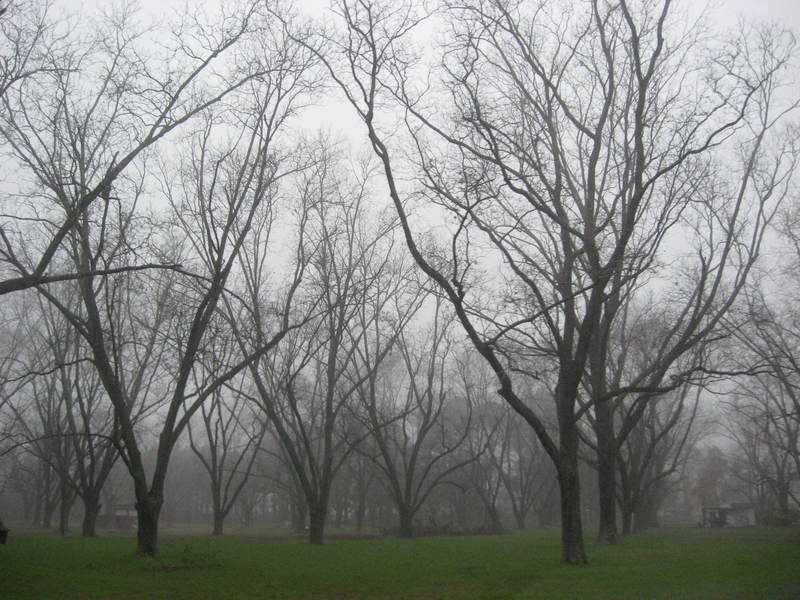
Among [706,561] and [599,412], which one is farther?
[599,412]

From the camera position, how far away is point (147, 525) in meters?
16.5

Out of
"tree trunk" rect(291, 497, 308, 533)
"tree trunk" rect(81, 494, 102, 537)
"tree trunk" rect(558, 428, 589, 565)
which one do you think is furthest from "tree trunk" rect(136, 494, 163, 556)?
"tree trunk" rect(291, 497, 308, 533)

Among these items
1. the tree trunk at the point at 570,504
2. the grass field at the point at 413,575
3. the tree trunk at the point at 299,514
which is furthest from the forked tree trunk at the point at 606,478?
the tree trunk at the point at 299,514

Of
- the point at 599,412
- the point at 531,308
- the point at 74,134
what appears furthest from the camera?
the point at 599,412

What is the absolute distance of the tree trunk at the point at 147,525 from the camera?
1638 cm

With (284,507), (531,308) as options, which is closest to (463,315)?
(531,308)

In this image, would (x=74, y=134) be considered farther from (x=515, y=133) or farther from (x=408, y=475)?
(x=408, y=475)

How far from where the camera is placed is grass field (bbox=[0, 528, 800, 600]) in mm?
9945

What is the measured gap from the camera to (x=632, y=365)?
3328cm

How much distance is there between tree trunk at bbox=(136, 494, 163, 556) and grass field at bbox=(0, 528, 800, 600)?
392mm

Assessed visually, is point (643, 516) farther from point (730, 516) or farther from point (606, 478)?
point (606, 478)

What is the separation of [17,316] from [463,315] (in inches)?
1051

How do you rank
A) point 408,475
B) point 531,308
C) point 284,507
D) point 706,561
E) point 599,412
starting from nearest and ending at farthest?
point 706,561 → point 531,308 → point 599,412 → point 408,475 → point 284,507

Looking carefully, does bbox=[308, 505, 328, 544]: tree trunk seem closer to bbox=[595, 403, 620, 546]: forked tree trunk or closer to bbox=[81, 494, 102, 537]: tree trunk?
bbox=[81, 494, 102, 537]: tree trunk
